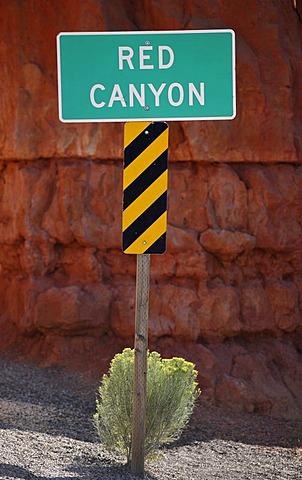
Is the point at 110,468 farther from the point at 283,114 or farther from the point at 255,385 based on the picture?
the point at 283,114

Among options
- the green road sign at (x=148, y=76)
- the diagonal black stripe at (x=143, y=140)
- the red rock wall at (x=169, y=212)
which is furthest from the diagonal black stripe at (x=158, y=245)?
the red rock wall at (x=169, y=212)

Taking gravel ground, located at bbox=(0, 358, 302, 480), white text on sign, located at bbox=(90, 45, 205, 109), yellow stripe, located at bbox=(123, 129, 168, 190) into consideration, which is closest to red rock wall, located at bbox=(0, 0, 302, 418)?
gravel ground, located at bbox=(0, 358, 302, 480)

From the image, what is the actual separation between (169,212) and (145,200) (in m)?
6.22

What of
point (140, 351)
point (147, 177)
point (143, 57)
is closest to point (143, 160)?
point (147, 177)

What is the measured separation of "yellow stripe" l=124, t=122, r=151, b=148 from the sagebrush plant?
2318 millimetres

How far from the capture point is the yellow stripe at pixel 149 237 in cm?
774

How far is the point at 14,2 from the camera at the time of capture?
14.3 meters

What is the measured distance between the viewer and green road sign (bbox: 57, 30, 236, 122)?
7625 mm

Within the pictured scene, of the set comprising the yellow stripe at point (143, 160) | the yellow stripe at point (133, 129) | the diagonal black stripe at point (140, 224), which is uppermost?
the yellow stripe at point (133, 129)

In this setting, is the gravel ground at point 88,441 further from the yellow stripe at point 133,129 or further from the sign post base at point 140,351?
the yellow stripe at point 133,129

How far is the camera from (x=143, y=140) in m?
7.80

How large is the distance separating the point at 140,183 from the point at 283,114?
22.3 feet

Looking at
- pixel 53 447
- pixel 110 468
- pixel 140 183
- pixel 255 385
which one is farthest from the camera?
pixel 255 385

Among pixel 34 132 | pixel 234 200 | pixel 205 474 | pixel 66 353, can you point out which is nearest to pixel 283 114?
pixel 234 200
